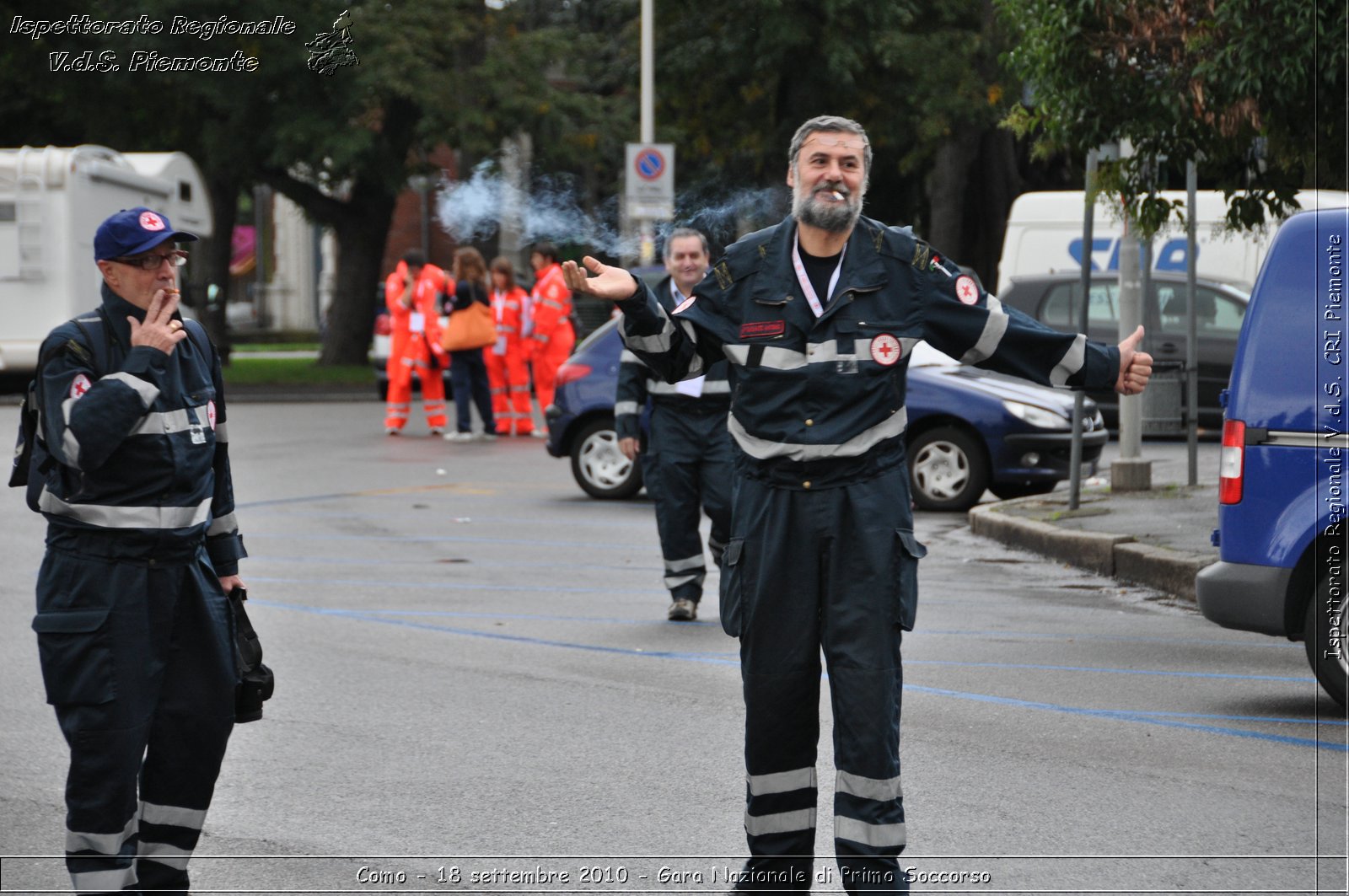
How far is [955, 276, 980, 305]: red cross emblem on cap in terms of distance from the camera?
4723 mm

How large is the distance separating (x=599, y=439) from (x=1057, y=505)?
3.90 meters

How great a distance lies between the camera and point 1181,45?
35.5 ft

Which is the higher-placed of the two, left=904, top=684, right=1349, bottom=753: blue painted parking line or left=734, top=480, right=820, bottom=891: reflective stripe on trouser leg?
left=734, top=480, right=820, bottom=891: reflective stripe on trouser leg

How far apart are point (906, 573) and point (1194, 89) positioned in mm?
6774

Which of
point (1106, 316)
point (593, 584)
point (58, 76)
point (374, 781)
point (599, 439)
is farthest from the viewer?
point (58, 76)

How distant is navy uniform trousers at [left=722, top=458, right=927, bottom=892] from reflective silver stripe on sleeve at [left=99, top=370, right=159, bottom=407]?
4.78 ft

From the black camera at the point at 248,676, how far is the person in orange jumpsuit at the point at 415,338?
614 inches

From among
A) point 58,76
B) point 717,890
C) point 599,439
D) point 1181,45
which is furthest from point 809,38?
point 717,890

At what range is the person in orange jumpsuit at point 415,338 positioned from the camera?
20453 mm

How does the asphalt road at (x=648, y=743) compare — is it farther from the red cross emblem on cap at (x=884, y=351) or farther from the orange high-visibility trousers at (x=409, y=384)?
the orange high-visibility trousers at (x=409, y=384)

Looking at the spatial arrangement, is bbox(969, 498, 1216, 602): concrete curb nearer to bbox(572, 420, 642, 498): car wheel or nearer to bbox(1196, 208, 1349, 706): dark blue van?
bbox(1196, 208, 1349, 706): dark blue van

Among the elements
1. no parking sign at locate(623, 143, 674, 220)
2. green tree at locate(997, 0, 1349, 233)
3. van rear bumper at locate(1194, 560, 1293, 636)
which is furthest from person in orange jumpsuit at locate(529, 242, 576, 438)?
van rear bumper at locate(1194, 560, 1293, 636)

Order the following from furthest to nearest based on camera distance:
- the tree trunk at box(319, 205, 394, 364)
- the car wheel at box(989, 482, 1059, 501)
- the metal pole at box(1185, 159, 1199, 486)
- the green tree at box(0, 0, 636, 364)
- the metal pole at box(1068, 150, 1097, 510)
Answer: the tree trunk at box(319, 205, 394, 364) < the green tree at box(0, 0, 636, 364) < the car wheel at box(989, 482, 1059, 501) < the metal pole at box(1185, 159, 1199, 486) < the metal pole at box(1068, 150, 1097, 510)

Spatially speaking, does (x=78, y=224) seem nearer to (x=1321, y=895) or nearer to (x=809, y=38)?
(x=809, y=38)
